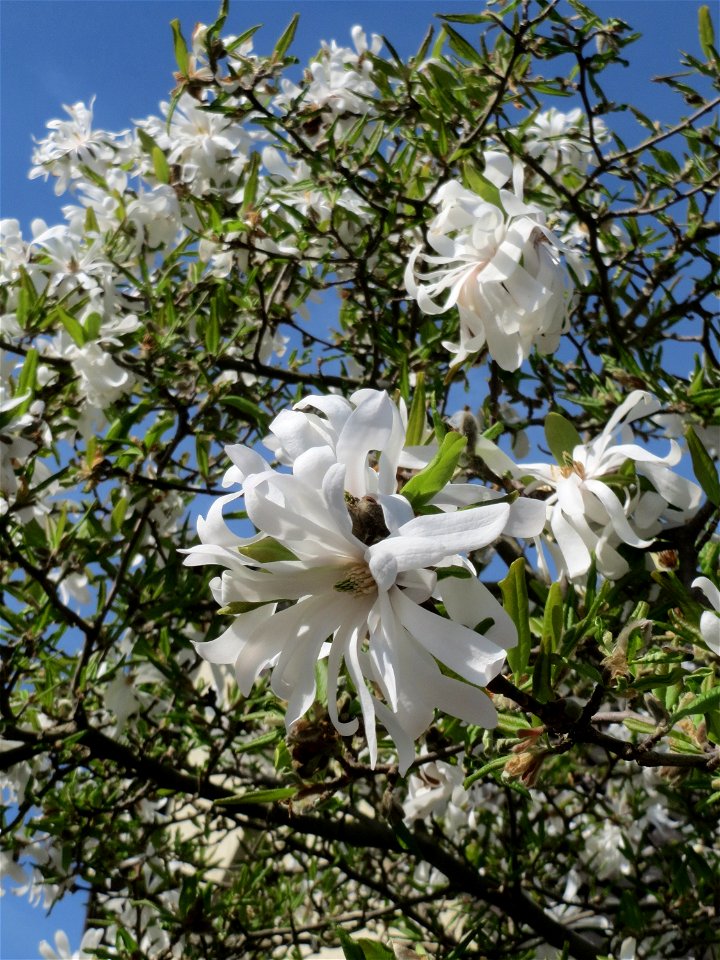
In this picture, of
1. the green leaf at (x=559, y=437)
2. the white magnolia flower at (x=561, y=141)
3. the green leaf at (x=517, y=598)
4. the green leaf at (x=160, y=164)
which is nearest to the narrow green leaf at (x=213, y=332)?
the green leaf at (x=160, y=164)

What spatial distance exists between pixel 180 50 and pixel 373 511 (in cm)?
153

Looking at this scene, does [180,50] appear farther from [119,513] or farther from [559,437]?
[559,437]

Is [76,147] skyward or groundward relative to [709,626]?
skyward

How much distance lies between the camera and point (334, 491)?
57 cm

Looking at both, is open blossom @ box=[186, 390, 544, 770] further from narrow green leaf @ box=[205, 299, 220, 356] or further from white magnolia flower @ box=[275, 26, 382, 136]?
white magnolia flower @ box=[275, 26, 382, 136]

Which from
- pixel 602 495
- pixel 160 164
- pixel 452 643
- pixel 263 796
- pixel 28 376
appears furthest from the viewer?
pixel 160 164

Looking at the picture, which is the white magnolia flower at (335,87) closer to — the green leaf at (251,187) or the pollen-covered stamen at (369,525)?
the green leaf at (251,187)

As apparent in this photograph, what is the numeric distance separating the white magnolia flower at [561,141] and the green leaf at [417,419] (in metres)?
1.67

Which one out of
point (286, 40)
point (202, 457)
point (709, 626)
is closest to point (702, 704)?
point (709, 626)

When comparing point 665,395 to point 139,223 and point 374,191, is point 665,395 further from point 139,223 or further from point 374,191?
point 139,223

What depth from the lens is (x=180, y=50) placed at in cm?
175

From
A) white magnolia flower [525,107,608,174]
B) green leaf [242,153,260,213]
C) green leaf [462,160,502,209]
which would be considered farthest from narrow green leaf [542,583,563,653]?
white magnolia flower [525,107,608,174]

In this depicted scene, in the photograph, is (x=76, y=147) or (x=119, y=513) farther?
(x=76, y=147)

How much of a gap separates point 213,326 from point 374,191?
0.50 meters
